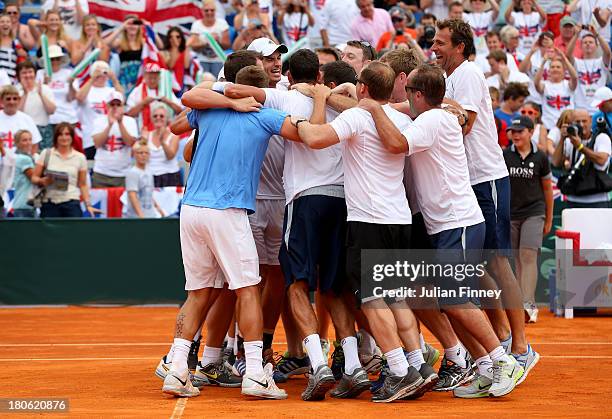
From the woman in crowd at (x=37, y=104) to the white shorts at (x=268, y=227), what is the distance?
331 inches

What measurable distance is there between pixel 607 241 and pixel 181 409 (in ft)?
24.9

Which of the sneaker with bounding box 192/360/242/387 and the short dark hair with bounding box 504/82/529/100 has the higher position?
the short dark hair with bounding box 504/82/529/100

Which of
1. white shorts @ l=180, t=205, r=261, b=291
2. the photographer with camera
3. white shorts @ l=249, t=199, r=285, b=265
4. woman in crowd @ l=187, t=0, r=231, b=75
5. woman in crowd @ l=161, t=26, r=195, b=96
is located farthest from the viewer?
woman in crowd @ l=187, t=0, r=231, b=75

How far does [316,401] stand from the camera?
8.13 metres

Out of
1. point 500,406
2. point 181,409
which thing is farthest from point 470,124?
point 181,409

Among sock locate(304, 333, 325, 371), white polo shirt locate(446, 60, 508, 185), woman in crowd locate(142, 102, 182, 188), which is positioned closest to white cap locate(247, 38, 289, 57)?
white polo shirt locate(446, 60, 508, 185)

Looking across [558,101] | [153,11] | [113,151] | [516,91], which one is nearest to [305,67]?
[516,91]

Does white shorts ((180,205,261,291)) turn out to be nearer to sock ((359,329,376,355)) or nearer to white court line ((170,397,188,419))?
white court line ((170,397,188,419))

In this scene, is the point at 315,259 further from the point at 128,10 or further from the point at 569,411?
the point at 128,10

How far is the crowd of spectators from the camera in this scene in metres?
15.3

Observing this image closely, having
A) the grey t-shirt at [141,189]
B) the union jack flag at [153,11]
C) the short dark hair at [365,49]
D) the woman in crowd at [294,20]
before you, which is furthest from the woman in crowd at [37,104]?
the short dark hair at [365,49]

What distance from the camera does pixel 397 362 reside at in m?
7.91

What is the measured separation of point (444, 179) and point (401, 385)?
1.48 m

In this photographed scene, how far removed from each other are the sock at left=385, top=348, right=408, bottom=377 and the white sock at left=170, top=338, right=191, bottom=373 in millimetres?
1450
